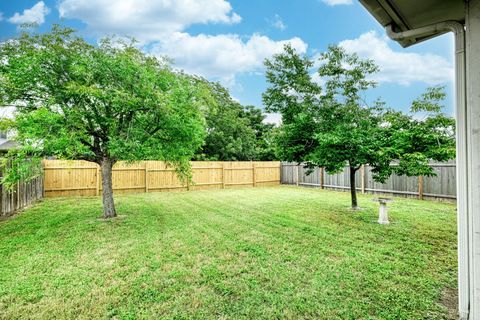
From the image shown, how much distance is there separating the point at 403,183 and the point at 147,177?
36.0 feet

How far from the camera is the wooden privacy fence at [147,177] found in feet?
33.0

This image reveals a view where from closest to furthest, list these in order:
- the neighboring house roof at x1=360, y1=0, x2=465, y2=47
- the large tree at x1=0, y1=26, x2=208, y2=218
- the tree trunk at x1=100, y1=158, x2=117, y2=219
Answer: the neighboring house roof at x1=360, y1=0, x2=465, y2=47 < the large tree at x1=0, y1=26, x2=208, y2=218 < the tree trunk at x1=100, y1=158, x2=117, y2=219

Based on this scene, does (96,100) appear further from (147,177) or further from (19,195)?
(147,177)

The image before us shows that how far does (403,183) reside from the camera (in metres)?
9.95

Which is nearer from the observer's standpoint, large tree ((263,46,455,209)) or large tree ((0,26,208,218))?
large tree ((0,26,208,218))

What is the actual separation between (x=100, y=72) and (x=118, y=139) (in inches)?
56.4

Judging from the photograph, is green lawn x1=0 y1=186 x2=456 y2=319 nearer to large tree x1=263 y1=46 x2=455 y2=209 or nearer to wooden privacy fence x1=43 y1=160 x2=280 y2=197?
large tree x1=263 y1=46 x2=455 y2=209

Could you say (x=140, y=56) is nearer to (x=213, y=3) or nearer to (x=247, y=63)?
(x=213, y=3)

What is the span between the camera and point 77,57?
518 centimetres

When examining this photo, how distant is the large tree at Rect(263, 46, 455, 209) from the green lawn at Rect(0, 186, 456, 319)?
4.94 ft

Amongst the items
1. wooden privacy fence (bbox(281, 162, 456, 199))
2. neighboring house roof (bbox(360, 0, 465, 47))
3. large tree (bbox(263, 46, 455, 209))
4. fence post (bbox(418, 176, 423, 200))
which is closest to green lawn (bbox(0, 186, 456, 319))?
large tree (bbox(263, 46, 455, 209))

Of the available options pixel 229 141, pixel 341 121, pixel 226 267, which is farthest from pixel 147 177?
pixel 226 267

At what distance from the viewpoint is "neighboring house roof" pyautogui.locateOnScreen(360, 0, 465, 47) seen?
1979 mm

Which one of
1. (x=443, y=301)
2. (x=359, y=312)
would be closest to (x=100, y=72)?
(x=359, y=312)
